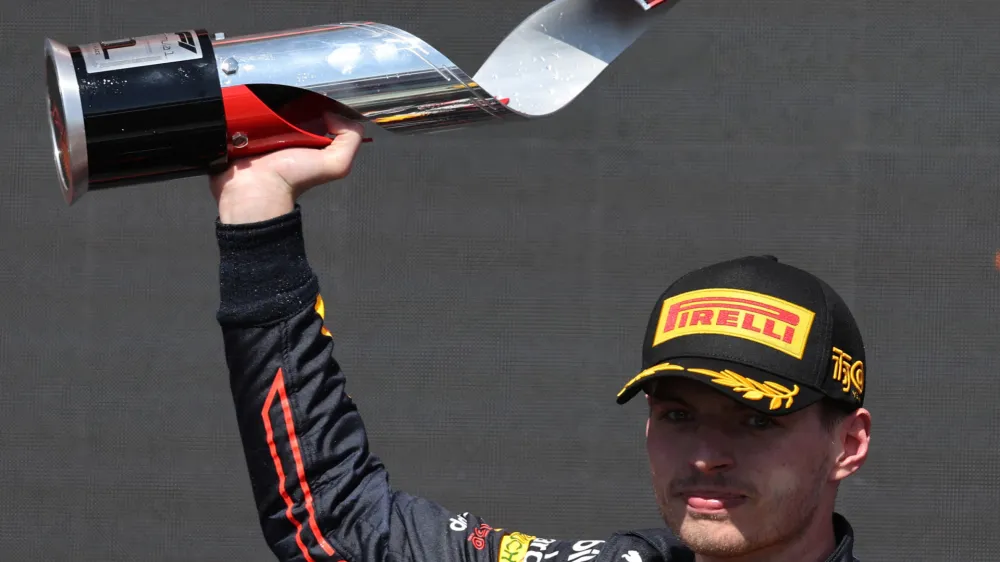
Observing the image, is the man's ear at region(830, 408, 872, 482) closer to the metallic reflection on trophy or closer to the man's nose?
the man's nose

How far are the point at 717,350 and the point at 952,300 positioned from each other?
1.49 meters

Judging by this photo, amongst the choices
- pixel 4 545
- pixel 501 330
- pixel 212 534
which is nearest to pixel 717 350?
pixel 501 330

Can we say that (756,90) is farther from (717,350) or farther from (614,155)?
(717,350)

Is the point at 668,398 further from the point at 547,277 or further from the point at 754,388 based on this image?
the point at 547,277

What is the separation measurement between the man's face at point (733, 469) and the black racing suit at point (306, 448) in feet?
0.45

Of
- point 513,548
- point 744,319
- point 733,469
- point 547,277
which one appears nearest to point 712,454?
point 733,469

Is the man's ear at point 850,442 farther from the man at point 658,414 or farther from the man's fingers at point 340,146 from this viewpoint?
the man's fingers at point 340,146

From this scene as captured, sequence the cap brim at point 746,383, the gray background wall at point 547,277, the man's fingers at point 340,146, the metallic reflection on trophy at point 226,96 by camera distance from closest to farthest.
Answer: the cap brim at point 746,383, the metallic reflection on trophy at point 226,96, the man's fingers at point 340,146, the gray background wall at point 547,277

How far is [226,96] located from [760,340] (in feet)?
1.87

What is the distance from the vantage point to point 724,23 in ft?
8.96

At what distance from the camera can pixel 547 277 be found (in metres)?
2.69

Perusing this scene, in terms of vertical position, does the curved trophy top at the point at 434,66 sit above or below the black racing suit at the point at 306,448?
above

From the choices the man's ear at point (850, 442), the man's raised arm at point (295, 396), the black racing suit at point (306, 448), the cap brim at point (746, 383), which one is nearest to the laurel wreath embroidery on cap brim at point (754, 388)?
the cap brim at point (746, 383)

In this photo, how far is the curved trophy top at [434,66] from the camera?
4.82 ft
